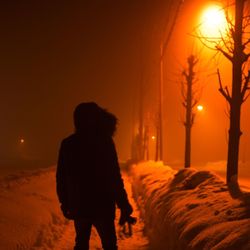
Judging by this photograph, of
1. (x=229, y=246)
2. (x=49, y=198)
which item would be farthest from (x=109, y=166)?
(x=49, y=198)

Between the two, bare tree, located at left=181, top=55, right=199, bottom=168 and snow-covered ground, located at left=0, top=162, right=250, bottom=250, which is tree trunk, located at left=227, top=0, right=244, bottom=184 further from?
bare tree, located at left=181, top=55, right=199, bottom=168

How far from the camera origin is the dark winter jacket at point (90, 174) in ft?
12.4

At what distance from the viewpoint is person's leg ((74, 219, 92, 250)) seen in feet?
12.6

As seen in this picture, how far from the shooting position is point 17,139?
114 m

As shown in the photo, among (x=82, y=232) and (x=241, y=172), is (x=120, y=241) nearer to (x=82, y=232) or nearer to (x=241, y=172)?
(x=82, y=232)

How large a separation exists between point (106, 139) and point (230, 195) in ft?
8.66

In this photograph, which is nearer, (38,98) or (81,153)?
(81,153)

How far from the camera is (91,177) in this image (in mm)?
3811

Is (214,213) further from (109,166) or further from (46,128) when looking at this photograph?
(46,128)

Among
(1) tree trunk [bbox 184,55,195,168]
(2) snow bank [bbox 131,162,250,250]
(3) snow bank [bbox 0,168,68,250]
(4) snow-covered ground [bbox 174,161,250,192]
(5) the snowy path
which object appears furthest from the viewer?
(4) snow-covered ground [bbox 174,161,250,192]

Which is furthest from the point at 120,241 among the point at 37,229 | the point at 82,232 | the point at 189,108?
the point at 189,108

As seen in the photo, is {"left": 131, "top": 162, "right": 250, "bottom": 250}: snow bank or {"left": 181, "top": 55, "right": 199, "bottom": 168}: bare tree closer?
{"left": 131, "top": 162, "right": 250, "bottom": 250}: snow bank

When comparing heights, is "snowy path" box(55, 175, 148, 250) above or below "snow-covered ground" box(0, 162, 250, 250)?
below

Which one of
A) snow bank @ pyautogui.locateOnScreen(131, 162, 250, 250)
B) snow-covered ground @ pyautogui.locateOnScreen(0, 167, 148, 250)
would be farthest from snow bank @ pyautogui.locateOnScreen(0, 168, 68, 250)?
snow bank @ pyautogui.locateOnScreen(131, 162, 250, 250)
